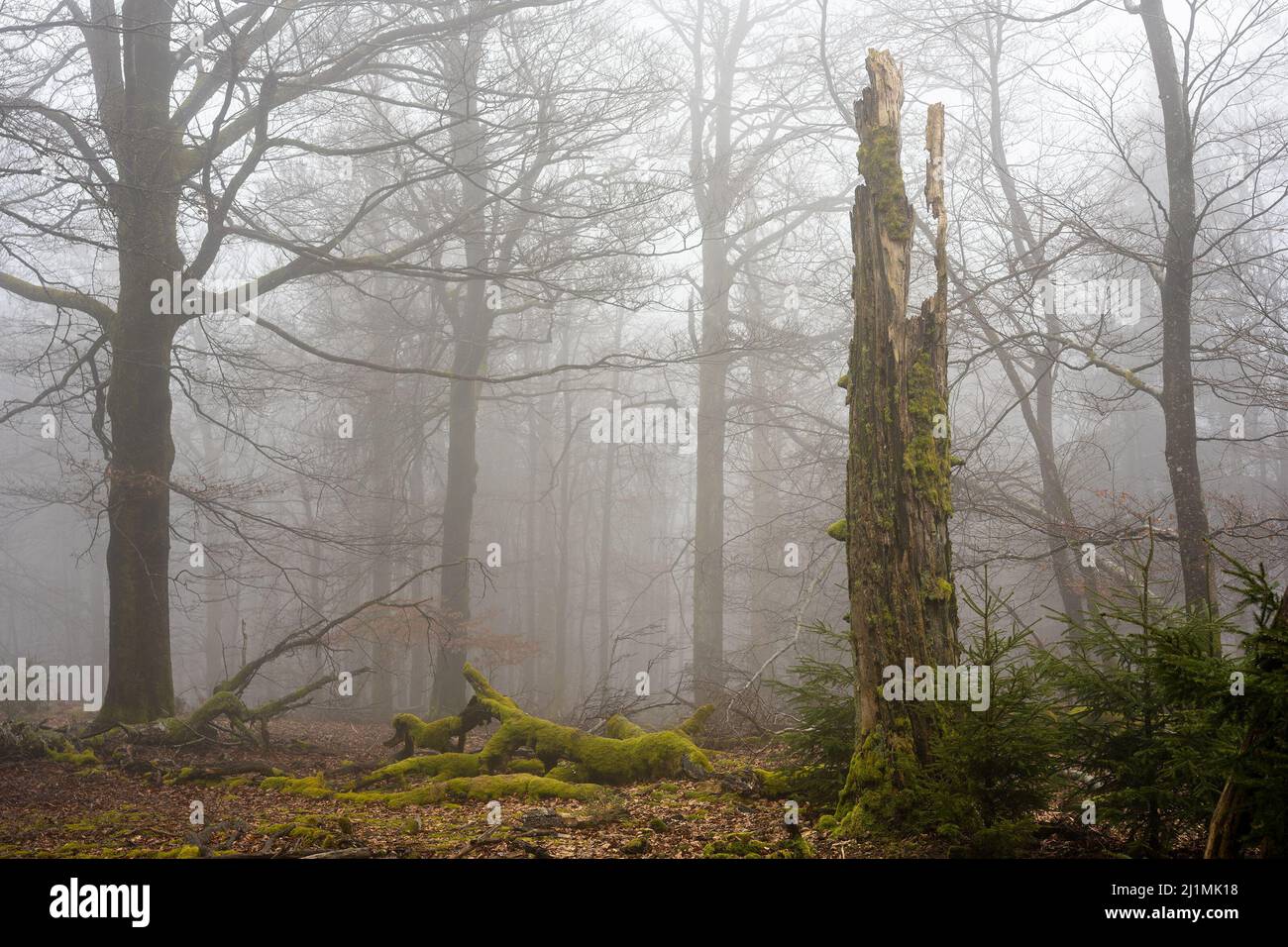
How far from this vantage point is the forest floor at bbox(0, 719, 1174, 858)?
16.7 feet

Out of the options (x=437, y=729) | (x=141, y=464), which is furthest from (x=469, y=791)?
(x=141, y=464)

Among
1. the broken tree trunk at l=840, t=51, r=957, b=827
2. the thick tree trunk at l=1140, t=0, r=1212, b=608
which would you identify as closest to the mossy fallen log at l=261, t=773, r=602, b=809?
the broken tree trunk at l=840, t=51, r=957, b=827

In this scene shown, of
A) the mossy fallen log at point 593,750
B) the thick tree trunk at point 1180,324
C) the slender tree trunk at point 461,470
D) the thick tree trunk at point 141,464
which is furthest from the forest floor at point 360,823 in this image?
the slender tree trunk at point 461,470

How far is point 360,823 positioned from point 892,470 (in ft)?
14.2

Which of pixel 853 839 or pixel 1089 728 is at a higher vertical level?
pixel 1089 728

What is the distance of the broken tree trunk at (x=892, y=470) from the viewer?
5.23m

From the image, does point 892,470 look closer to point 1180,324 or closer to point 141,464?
point 1180,324

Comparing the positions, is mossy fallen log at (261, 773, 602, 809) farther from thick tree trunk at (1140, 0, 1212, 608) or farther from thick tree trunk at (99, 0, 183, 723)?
thick tree trunk at (1140, 0, 1212, 608)

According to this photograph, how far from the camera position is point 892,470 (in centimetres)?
545

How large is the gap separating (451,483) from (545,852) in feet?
39.8
